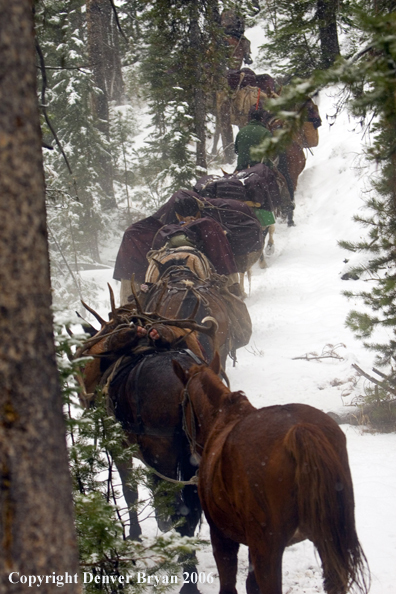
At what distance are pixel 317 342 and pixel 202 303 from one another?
3.55m

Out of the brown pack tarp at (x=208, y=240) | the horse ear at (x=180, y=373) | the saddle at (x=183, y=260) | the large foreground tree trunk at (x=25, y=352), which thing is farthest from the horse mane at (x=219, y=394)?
the brown pack tarp at (x=208, y=240)

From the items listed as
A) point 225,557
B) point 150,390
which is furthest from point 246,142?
point 225,557

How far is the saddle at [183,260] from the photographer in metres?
7.99

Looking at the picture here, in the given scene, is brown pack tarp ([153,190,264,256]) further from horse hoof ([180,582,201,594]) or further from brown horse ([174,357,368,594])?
brown horse ([174,357,368,594])

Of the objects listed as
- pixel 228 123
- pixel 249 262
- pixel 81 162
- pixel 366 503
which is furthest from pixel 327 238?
pixel 366 503

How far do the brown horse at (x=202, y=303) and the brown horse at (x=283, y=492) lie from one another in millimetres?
3527

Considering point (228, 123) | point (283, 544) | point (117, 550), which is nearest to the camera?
point (117, 550)

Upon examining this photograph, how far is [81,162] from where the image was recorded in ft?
63.7

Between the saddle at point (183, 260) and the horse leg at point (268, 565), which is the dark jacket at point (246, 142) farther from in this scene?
the horse leg at point (268, 565)

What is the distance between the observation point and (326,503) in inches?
102

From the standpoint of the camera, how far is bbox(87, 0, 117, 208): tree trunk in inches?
781

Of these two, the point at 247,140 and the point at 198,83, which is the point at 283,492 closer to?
the point at 198,83

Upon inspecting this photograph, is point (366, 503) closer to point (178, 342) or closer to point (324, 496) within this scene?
point (178, 342)

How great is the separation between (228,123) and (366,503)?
1805 centimetres
